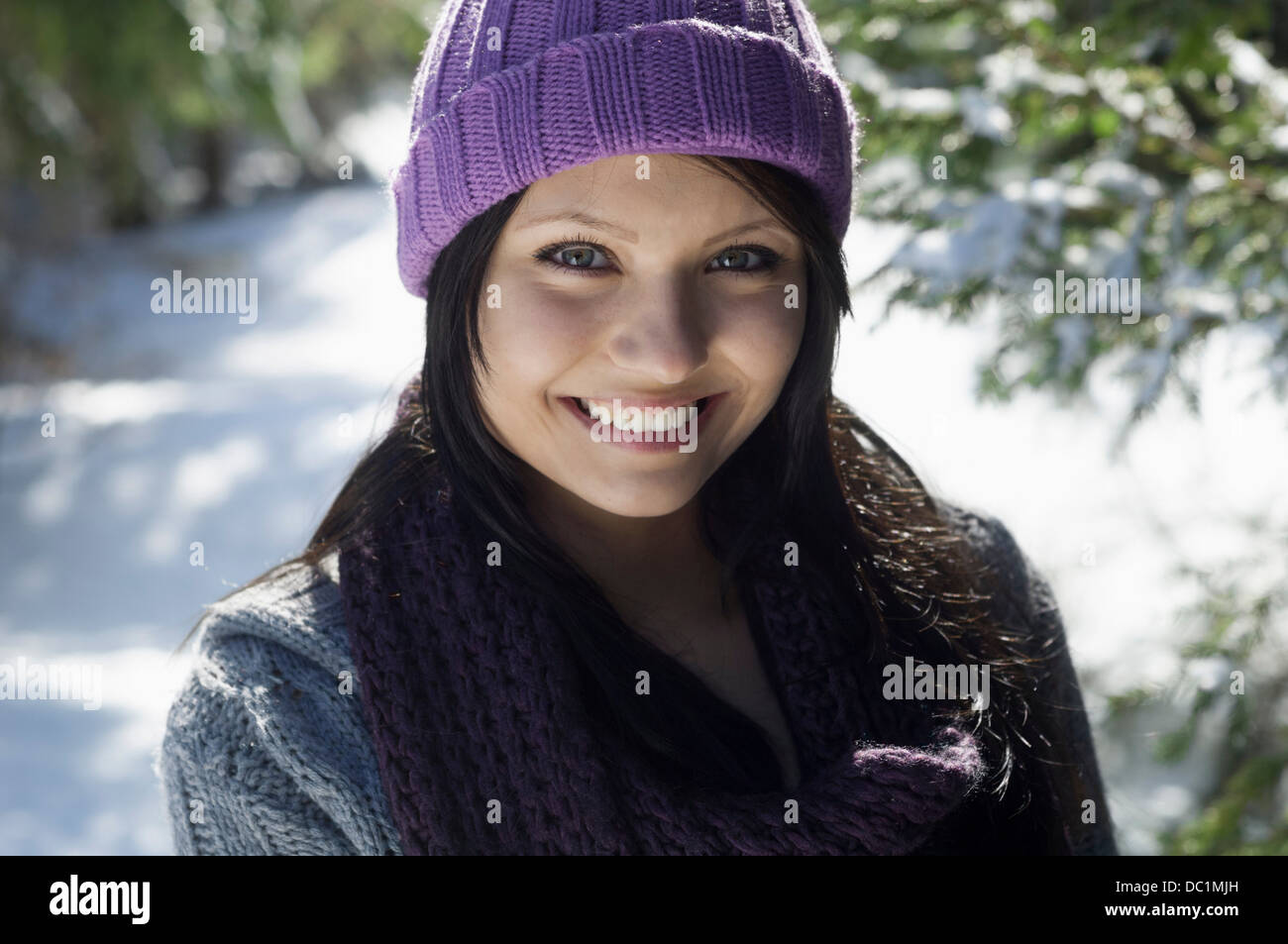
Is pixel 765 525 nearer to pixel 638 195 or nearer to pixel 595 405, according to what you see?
pixel 595 405

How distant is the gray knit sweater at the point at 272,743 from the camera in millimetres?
1516

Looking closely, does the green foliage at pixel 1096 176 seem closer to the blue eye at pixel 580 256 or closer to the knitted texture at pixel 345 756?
the blue eye at pixel 580 256

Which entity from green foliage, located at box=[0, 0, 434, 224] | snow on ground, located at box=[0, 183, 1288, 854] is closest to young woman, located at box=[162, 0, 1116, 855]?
snow on ground, located at box=[0, 183, 1288, 854]

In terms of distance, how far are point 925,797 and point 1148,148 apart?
1.61m

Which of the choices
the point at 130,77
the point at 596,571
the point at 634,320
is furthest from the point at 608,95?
the point at 130,77

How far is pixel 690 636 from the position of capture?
6.03 ft

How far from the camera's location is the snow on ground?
154 inches

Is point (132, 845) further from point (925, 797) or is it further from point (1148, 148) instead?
point (1148, 148)

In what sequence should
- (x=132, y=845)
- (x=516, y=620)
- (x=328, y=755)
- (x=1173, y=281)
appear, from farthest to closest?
(x=132, y=845) → (x=1173, y=281) → (x=516, y=620) → (x=328, y=755)

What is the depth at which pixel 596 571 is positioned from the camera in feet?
6.06

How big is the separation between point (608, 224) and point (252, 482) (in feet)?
18.3

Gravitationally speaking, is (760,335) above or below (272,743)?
above

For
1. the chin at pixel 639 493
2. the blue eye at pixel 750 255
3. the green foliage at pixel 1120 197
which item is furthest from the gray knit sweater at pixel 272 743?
the green foliage at pixel 1120 197

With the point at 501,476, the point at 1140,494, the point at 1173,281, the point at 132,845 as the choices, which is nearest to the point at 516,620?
the point at 501,476
